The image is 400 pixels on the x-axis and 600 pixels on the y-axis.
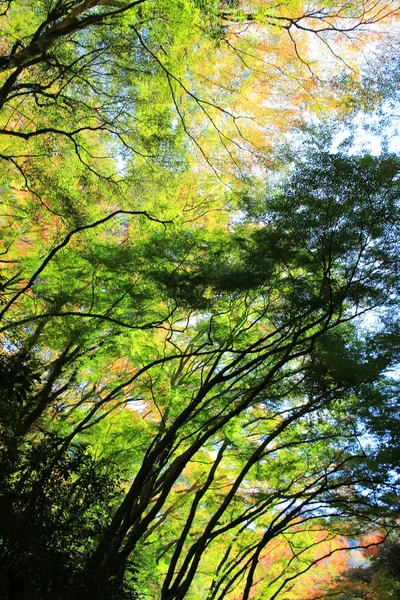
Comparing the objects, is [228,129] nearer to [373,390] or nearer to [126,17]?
[126,17]

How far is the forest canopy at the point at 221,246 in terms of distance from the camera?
5.22 m

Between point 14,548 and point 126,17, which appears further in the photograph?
point 126,17

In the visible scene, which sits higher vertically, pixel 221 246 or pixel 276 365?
pixel 221 246

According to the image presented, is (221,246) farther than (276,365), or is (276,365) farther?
(221,246)

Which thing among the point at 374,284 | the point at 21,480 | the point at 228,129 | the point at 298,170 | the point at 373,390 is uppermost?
the point at 228,129

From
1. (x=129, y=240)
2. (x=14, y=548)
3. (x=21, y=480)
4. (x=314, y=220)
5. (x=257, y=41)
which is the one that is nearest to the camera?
(x=14, y=548)

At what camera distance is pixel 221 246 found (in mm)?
6129

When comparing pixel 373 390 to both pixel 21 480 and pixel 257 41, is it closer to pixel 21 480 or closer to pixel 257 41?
pixel 21 480

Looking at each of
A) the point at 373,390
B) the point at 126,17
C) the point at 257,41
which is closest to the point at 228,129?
the point at 257,41

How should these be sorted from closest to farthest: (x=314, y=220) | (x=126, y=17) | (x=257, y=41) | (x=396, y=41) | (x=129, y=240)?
(x=126, y=17) → (x=314, y=220) → (x=396, y=41) → (x=257, y=41) → (x=129, y=240)

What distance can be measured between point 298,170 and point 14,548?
5206 millimetres

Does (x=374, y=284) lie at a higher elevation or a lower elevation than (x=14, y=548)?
higher

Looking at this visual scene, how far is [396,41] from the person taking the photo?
5.86m

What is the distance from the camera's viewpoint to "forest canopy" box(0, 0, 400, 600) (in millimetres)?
5223
